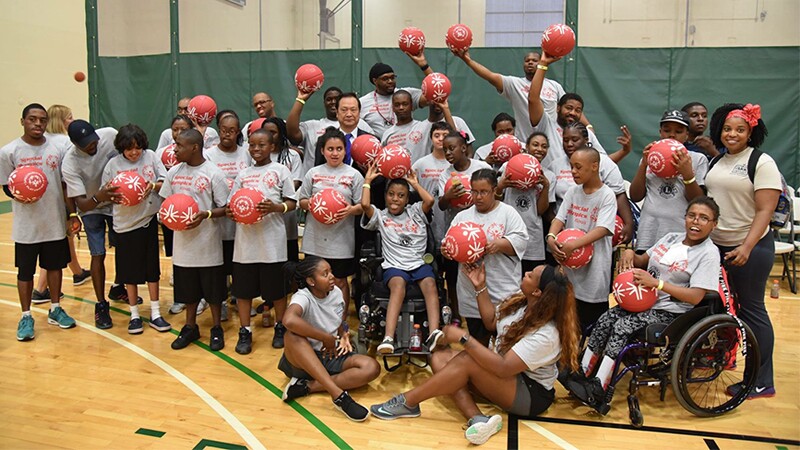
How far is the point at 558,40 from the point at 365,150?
4.67ft

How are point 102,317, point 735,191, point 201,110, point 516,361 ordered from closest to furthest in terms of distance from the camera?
point 516,361 < point 735,191 < point 102,317 < point 201,110

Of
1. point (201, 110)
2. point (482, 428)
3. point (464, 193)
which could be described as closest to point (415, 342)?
point (482, 428)

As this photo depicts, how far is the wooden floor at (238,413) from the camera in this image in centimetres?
288

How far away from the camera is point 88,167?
436 centimetres

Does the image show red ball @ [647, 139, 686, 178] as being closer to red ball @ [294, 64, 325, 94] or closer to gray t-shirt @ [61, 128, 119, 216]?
red ball @ [294, 64, 325, 94]

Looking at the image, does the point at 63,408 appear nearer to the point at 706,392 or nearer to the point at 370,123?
the point at 370,123

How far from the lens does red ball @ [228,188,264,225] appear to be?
3.72 metres

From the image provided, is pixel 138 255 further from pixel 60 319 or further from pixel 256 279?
pixel 256 279

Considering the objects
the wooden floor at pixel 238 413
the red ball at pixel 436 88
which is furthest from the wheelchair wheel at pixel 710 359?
the red ball at pixel 436 88

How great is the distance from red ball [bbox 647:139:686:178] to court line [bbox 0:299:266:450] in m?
2.59

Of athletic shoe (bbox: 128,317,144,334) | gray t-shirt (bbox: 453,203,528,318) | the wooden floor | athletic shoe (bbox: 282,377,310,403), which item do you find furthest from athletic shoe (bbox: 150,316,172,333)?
gray t-shirt (bbox: 453,203,528,318)

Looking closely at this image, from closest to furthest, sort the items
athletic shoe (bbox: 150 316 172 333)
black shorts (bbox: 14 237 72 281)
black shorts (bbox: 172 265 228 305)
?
black shorts (bbox: 172 265 228 305) < black shorts (bbox: 14 237 72 281) < athletic shoe (bbox: 150 316 172 333)

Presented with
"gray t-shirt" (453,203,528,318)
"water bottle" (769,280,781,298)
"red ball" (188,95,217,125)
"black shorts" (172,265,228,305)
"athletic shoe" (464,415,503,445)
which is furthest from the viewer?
"water bottle" (769,280,781,298)

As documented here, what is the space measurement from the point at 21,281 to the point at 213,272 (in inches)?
54.4
